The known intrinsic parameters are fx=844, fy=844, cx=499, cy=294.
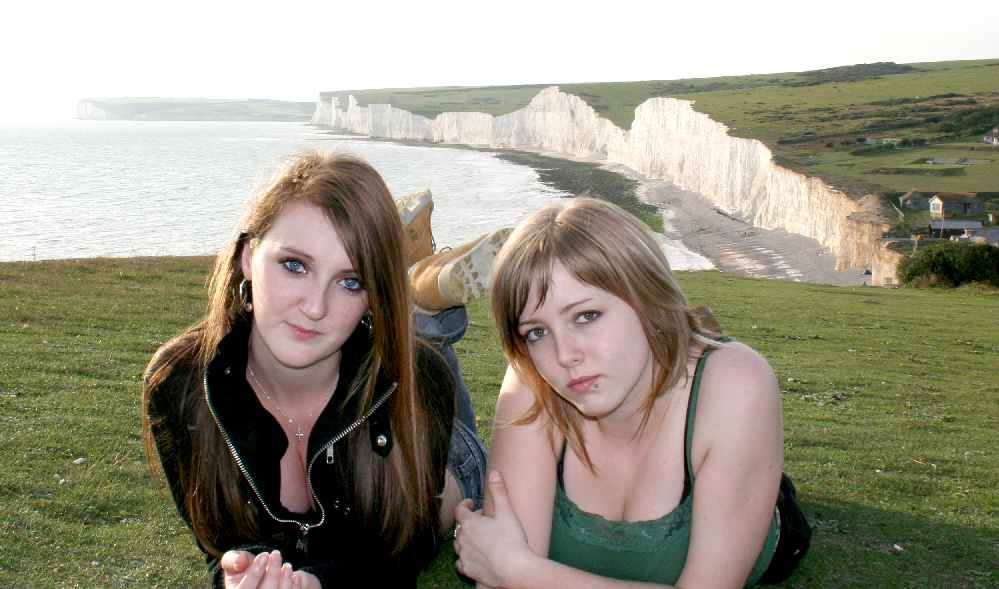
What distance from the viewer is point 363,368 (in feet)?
11.0

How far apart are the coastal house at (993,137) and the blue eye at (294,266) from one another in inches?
2737

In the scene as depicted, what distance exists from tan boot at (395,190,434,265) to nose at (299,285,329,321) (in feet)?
5.55

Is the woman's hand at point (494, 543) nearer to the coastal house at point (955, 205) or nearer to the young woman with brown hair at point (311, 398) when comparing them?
the young woman with brown hair at point (311, 398)

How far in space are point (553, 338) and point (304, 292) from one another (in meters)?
0.93

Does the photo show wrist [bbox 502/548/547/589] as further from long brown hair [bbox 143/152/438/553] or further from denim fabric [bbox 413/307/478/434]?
denim fabric [bbox 413/307/478/434]

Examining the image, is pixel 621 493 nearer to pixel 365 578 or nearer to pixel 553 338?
pixel 553 338

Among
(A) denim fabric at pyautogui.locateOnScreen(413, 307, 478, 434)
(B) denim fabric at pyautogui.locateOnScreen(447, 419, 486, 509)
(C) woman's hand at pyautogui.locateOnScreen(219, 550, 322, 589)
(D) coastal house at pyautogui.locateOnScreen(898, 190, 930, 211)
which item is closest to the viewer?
(C) woman's hand at pyautogui.locateOnScreen(219, 550, 322, 589)

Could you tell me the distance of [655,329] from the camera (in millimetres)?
3023

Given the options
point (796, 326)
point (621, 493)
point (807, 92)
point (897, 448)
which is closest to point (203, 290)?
point (796, 326)

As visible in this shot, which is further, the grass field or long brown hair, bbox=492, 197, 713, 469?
the grass field

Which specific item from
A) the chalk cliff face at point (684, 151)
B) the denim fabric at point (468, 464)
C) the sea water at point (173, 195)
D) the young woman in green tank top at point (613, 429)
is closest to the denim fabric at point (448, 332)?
the denim fabric at point (468, 464)

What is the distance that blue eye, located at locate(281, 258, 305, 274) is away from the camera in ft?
10.3

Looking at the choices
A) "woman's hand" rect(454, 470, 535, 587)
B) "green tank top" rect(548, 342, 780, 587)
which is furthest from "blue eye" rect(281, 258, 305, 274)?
"green tank top" rect(548, 342, 780, 587)

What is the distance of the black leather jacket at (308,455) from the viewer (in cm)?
322
